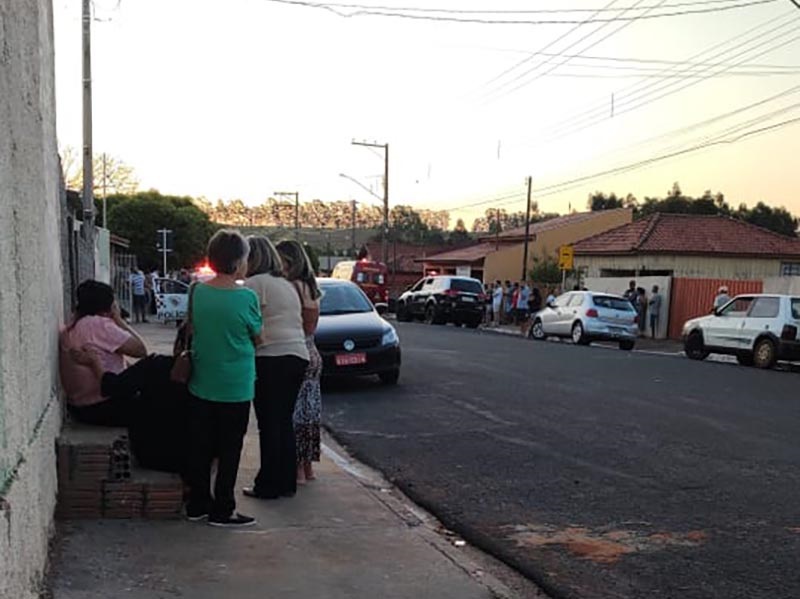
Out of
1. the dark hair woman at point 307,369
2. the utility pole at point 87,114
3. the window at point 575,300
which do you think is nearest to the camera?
the dark hair woman at point 307,369

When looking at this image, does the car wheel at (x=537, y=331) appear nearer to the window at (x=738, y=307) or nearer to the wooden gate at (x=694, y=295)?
the wooden gate at (x=694, y=295)

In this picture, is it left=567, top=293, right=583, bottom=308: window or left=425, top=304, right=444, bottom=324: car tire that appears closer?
left=567, top=293, right=583, bottom=308: window

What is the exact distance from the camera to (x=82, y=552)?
4.79 metres

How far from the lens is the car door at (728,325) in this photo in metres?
19.9

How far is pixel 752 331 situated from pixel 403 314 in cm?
1894

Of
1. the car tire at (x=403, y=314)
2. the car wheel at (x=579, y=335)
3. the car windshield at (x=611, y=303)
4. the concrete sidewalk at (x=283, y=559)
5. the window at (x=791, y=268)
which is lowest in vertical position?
the car tire at (x=403, y=314)

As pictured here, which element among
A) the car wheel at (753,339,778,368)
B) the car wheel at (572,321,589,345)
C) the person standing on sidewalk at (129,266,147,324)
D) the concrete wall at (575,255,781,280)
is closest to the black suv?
the concrete wall at (575,255,781,280)

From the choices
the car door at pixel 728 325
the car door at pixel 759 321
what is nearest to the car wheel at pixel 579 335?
the car door at pixel 728 325

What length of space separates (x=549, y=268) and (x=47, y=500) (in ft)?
139

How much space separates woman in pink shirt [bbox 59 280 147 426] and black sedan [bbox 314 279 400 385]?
241 inches

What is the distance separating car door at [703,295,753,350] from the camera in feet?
65.3

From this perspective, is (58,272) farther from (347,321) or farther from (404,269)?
(404,269)

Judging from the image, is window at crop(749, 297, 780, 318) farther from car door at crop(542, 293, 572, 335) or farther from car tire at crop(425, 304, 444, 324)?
car tire at crop(425, 304, 444, 324)

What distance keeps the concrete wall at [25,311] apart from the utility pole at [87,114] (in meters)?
15.0
